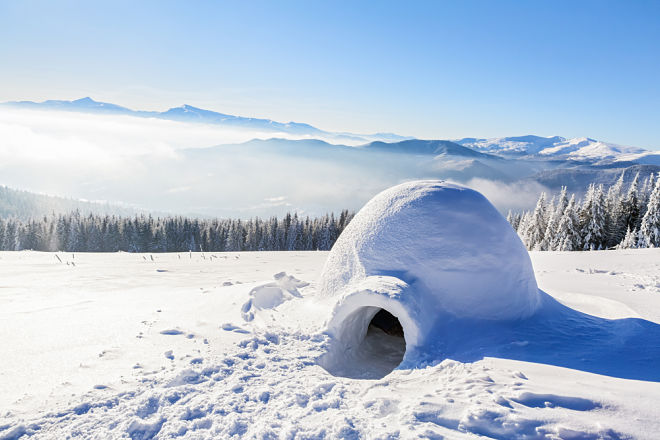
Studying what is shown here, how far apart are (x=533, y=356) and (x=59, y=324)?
881cm

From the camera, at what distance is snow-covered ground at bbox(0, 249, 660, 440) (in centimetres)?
367

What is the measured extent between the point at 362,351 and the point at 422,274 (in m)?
2.12

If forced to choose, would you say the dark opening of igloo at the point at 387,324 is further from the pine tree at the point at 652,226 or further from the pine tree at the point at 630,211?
the pine tree at the point at 630,211

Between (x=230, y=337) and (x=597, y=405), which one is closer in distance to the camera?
(x=597, y=405)

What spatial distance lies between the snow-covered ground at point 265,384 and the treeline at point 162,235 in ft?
157

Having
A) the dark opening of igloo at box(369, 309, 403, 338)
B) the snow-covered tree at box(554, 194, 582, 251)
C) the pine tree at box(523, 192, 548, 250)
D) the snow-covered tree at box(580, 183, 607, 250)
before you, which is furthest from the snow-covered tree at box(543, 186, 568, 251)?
the dark opening of igloo at box(369, 309, 403, 338)

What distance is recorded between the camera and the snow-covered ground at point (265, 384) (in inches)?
145

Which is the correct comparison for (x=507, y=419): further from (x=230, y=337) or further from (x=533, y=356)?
(x=230, y=337)

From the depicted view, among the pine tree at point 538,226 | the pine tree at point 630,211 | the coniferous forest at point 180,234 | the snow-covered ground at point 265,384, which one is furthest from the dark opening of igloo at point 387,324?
the pine tree at point 630,211

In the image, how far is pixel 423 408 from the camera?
394cm

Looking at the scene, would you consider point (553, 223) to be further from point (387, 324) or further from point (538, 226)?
point (387, 324)

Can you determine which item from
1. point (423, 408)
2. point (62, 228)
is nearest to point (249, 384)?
point (423, 408)

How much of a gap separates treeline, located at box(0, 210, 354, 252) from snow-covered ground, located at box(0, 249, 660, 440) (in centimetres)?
4775

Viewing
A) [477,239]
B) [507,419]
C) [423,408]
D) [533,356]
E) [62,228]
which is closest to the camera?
[507,419]
